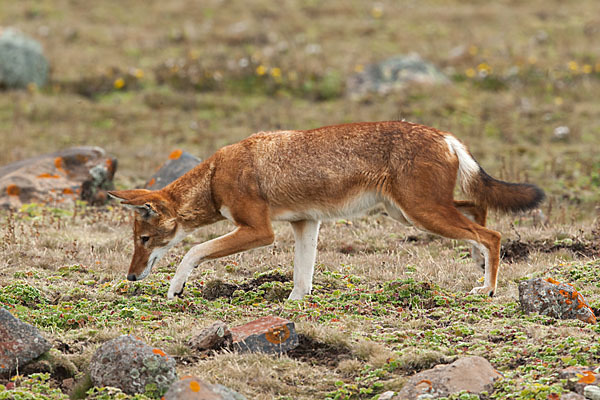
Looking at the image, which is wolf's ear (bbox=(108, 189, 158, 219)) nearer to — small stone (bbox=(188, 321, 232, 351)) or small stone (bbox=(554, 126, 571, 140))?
small stone (bbox=(188, 321, 232, 351))

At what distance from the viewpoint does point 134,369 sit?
17.7ft

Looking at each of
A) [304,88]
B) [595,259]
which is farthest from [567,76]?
[595,259]

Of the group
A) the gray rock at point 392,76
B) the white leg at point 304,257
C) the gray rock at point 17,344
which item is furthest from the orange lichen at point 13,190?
the gray rock at point 392,76

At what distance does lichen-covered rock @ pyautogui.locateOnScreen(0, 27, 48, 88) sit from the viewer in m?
19.6

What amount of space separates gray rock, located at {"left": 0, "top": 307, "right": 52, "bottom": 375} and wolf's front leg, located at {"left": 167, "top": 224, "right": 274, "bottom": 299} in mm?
1724

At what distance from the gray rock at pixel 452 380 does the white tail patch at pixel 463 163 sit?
2.66 meters

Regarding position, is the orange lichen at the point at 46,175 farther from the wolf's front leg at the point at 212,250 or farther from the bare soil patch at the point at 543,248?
the bare soil patch at the point at 543,248

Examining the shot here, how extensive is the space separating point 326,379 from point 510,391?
140cm

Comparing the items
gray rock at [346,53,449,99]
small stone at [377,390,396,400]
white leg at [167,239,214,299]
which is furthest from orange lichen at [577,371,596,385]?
gray rock at [346,53,449,99]

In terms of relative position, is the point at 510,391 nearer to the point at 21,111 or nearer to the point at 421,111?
the point at 421,111

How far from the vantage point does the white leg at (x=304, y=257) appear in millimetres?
7964

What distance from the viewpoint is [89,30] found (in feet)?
78.8

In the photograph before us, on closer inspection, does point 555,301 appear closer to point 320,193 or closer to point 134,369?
point 320,193

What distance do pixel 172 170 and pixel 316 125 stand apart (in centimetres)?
617
